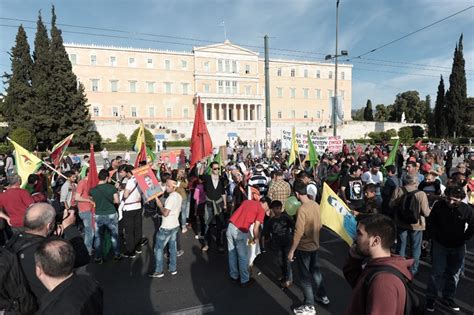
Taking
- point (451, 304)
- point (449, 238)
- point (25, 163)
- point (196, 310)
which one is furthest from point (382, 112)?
point (196, 310)

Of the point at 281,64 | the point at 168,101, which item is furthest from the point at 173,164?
the point at 281,64

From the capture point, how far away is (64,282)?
6.33 ft

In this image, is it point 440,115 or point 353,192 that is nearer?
point 353,192

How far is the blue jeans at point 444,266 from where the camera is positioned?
13.3 feet

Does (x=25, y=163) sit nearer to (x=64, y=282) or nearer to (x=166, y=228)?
(x=166, y=228)

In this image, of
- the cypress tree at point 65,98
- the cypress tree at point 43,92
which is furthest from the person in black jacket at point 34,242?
the cypress tree at point 43,92

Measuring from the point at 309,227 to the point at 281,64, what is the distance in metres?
68.7

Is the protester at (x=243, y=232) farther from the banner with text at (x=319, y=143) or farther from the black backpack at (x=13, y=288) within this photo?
the banner with text at (x=319, y=143)

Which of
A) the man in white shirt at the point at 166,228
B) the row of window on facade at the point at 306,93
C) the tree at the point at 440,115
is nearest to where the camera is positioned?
the man in white shirt at the point at 166,228

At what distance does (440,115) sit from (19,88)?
55.0 metres

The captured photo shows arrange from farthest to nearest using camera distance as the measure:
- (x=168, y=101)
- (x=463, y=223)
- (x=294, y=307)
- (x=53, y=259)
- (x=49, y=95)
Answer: (x=168, y=101) → (x=49, y=95) → (x=294, y=307) → (x=463, y=223) → (x=53, y=259)

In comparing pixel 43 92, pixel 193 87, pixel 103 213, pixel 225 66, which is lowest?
pixel 103 213

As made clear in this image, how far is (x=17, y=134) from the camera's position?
2917 centimetres

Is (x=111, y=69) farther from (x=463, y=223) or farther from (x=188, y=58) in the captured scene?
(x=463, y=223)
